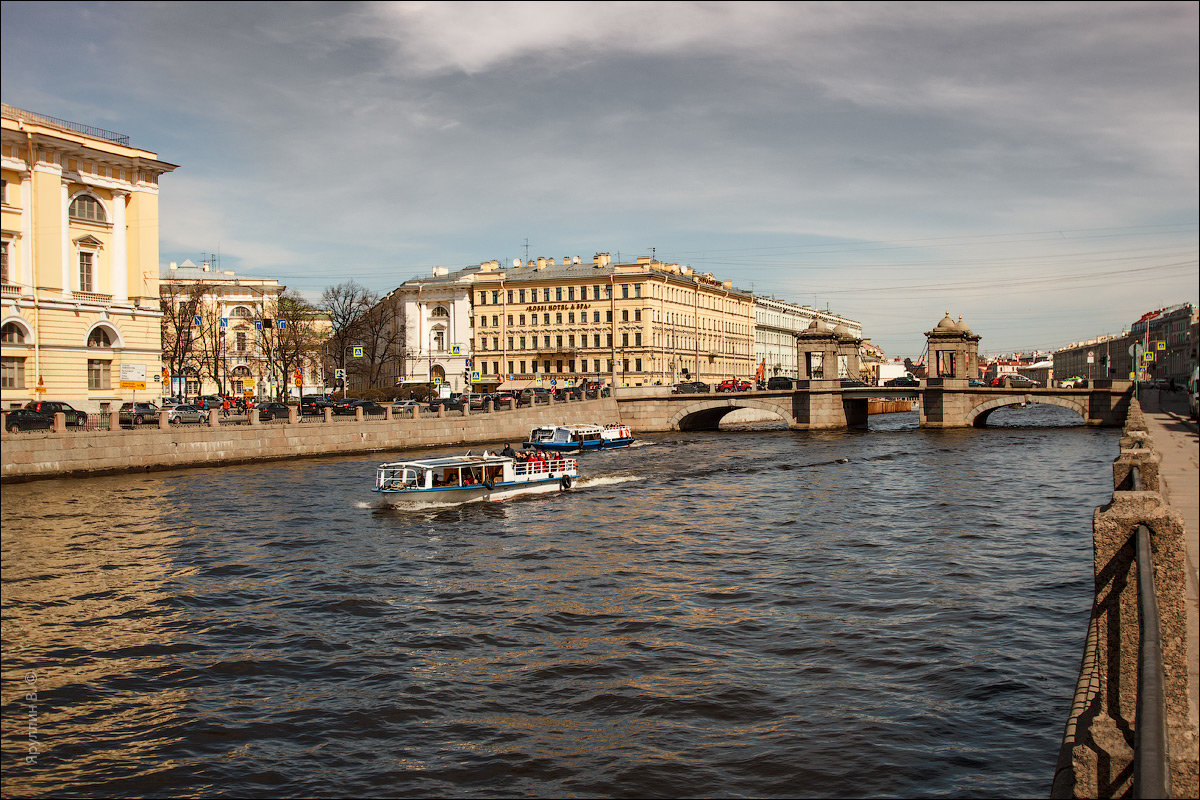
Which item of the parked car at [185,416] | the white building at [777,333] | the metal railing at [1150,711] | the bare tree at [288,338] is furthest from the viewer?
the white building at [777,333]

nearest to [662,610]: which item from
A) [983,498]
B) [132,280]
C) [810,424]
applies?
[983,498]

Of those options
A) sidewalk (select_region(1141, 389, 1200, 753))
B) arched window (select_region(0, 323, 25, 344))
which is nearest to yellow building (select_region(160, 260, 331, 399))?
arched window (select_region(0, 323, 25, 344))

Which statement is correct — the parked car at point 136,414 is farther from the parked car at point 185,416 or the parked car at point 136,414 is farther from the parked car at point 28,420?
the parked car at point 28,420

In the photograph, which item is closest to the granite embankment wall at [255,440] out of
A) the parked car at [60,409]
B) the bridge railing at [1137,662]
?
the parked car at [60,409]

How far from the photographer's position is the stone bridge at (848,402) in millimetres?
60906

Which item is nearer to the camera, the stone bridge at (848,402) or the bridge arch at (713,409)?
the stone bridge at (848,402)

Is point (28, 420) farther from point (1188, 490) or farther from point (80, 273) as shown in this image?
point (1188, 490)

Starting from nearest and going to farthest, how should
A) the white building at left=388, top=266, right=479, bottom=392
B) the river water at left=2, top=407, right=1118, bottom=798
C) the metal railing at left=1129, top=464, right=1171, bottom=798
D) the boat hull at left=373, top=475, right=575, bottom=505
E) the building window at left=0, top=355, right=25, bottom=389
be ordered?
the metal railing at left=1129, top=464, right=1171, bottom=798, the river water at left=2, top=407, right=1118, bottom=798, the building window at left=0, top=355, right=25, bottom=389, the boat hull at left=373, top=475, right=575, bottom=505, the white building at left=388, top=266, right=479, bottom=392

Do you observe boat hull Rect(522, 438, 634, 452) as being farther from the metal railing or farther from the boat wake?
the metal railing

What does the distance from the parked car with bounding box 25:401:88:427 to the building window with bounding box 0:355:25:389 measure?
1.46 metres

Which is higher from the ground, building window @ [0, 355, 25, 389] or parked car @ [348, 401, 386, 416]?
building window @ [0, 355, 25, 389]

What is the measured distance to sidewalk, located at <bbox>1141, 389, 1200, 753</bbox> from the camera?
→ 5457mm

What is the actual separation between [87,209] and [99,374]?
1022 centimetres

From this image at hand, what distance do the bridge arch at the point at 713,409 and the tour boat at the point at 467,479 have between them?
107ft
